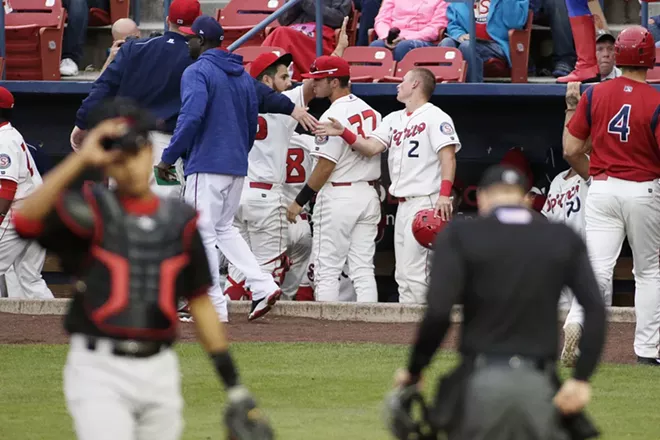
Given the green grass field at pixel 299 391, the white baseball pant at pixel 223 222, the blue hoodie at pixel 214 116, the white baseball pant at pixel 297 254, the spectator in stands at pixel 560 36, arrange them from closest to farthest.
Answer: the green grass field at pixel 299 391 → the blue hoodie at pixel 214 116 → the white baseball pant at pixel 223 222 → the white baseball pant at pixel 297 254 → the spectator in stands at pixel 560 36

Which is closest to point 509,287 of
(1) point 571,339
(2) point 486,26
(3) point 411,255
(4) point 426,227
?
(1) point 571,339

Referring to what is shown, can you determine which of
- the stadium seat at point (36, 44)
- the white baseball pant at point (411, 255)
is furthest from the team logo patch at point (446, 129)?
the stadium seat at point (36, 44)

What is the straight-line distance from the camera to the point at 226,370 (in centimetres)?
418

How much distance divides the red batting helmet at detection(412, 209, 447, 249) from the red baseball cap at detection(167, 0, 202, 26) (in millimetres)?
2190

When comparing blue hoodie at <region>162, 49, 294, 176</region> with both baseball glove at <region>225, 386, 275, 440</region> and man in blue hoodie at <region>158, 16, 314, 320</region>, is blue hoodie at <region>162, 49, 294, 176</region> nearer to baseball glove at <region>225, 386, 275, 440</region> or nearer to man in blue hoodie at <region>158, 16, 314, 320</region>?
man in blue hoodie at <region>158, 16, 314, 320</region>

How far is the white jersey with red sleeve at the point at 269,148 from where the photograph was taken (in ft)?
35.2

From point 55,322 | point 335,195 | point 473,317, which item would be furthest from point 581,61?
point 473,317

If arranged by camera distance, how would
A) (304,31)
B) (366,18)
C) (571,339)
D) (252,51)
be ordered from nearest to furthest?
1. (571,339)
2. (252,51)
3. (304,31)
4. (366,18)

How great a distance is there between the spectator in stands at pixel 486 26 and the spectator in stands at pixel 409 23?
0.13 metres

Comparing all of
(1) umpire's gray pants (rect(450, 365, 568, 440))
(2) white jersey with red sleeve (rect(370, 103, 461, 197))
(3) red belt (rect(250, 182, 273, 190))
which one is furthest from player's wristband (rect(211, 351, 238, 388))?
(3) red belt (rect(250, 182, 273, 190))

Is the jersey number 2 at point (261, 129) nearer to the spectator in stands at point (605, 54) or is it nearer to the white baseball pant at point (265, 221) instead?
the white baseball pant at point (265, 221)

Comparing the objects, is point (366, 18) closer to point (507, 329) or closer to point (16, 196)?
point (16, 196)

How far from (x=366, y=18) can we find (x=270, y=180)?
8.11 feet

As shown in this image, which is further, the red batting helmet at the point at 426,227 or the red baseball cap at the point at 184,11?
the red batting helmet at the point at 426,227
